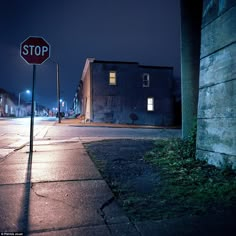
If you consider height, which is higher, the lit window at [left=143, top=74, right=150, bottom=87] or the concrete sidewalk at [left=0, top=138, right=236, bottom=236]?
the lit window at [left=143, top=74, right=150, bottom=87]

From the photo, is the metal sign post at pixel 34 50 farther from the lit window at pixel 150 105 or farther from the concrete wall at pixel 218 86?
the lit window at pixel 150 105

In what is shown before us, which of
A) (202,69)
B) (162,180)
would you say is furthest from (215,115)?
(162,180)

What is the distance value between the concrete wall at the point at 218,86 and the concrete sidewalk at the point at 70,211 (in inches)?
90.1

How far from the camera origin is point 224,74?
17.1 ft

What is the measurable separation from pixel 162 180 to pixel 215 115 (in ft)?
6.16

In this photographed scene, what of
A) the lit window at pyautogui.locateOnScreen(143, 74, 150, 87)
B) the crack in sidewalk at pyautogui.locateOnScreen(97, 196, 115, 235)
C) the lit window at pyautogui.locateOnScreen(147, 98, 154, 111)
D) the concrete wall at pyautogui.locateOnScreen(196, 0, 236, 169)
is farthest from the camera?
the lit window at pyautogui.locateOnScreen(147, 98, 154, 111)

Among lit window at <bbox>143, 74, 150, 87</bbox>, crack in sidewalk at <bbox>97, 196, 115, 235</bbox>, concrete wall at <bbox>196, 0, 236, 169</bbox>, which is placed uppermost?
lit window at <bbox>143, 74, 150, 87</bbox>

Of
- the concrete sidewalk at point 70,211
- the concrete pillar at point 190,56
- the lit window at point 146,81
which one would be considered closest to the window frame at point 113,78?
the lit window at point 146,81

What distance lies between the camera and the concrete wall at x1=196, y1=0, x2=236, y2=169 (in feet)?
16.3

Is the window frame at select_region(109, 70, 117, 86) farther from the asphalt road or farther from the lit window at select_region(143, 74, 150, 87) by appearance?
the asphalt road

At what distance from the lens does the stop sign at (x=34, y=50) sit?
7.37 meters

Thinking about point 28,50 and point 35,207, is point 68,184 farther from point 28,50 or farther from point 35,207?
point 28,50

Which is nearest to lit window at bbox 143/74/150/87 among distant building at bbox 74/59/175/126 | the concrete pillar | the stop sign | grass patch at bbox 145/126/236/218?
distant building at bbox 74/59/175/126

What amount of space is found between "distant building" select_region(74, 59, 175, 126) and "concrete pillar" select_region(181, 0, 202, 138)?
24.4m
